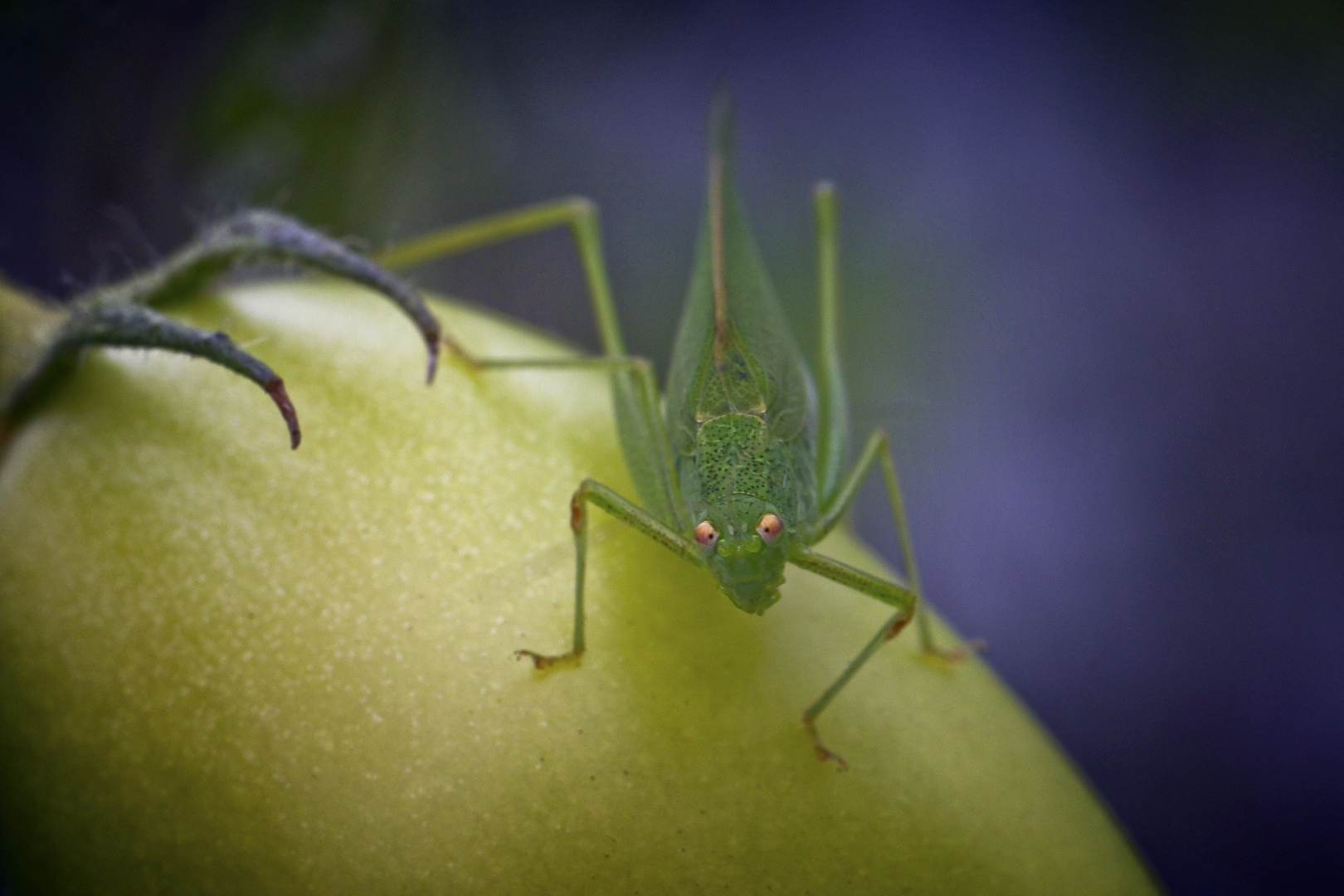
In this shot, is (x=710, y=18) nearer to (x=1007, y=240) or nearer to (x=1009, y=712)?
(x=1007, y=240)

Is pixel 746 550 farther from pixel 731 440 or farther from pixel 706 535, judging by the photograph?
pixel 731 440

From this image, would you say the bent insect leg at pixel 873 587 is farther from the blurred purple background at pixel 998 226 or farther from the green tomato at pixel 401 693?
the blurred purple background at pixel 998 226

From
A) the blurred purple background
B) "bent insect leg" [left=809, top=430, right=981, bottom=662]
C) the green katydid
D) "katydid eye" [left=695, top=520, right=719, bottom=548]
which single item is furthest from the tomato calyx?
the blurred purple background

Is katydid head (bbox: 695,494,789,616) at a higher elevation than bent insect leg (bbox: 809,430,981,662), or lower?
higher

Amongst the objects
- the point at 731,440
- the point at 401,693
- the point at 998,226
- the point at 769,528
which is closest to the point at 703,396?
the point at 731,440

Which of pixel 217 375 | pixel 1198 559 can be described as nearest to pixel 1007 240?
pixel 1198 559

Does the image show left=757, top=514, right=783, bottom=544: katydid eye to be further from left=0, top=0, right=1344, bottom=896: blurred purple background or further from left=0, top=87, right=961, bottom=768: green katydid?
left=0, top=0, right=1344, bottom=896: blurred purple background

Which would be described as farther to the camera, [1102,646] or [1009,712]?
[1102,646]

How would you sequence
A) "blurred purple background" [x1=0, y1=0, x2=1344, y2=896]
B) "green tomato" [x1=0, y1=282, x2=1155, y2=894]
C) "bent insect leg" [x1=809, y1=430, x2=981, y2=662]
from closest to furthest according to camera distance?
"green tomato" [x1=0, y1=282, x2=1155, y2=894] → "bent insect leg" [x1=809, y1=430, x2=981, y2=662] → "blurred purple background" [x1=0, y1=0, x2=1344, y2=896]
